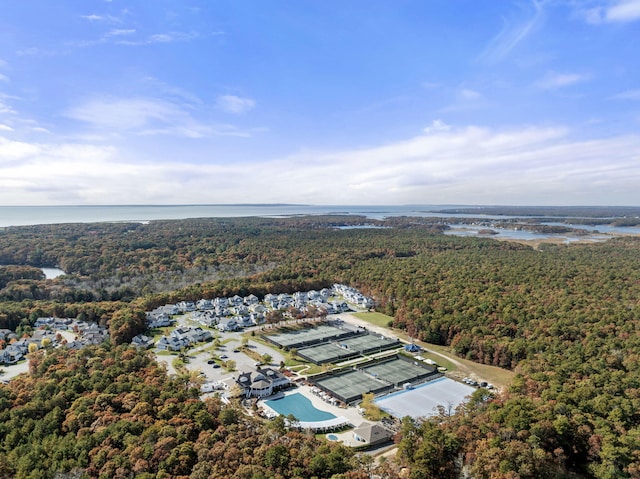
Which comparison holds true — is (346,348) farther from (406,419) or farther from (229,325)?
(406,419)

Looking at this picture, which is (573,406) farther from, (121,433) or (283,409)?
(121,433)

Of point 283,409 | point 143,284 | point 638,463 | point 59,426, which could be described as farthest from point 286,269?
point 638,463

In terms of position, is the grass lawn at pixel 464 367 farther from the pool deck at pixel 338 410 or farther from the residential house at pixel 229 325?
the residential house at pixel 229 325

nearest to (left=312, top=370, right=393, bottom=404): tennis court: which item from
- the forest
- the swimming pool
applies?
the swimming pool

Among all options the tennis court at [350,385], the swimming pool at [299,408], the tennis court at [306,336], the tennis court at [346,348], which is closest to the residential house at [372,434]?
the swimming pool at [299,408]

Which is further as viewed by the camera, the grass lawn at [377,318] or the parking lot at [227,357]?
the grass lawn at [377,318]

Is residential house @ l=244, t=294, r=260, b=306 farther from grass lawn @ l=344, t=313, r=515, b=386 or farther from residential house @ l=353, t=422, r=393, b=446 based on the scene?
residential house @ l=353, t=422, r=393, b=446
